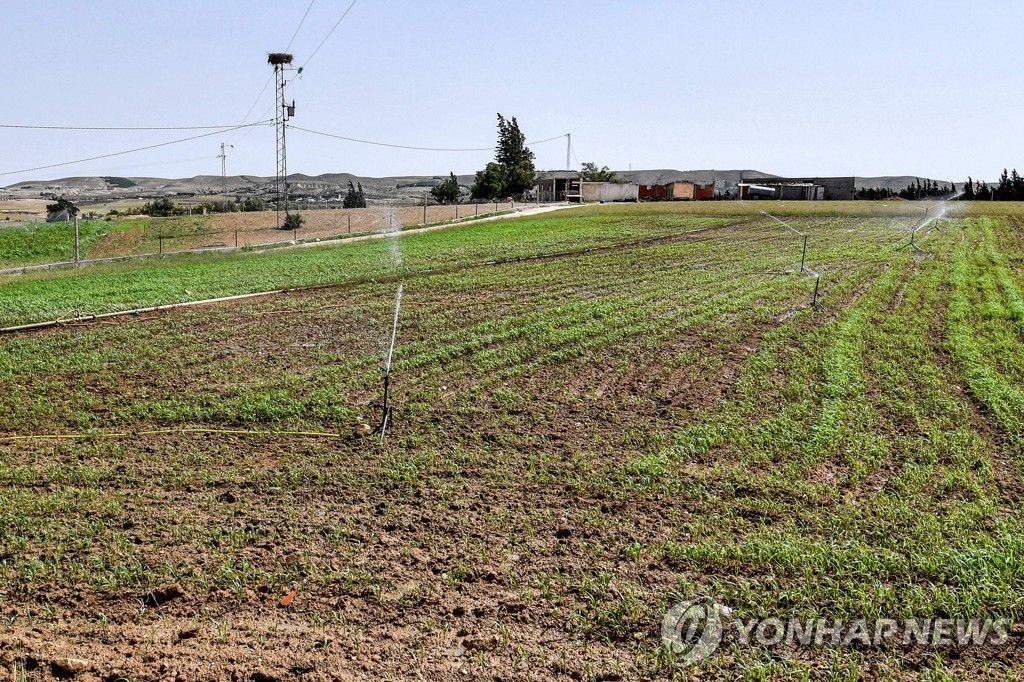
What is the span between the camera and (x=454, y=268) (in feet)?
64.0

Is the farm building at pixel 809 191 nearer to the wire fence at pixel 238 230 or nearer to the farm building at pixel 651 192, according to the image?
the farm building at pixel 651 192

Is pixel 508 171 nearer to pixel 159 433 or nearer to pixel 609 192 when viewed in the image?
pixel 609 192

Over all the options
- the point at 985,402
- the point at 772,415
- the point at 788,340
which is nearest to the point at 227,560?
the point at 772,415

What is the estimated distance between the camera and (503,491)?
18.5 ft

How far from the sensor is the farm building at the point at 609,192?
235ft

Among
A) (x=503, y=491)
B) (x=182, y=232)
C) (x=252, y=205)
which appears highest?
(x=252, y=205)

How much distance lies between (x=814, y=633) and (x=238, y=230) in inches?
1534

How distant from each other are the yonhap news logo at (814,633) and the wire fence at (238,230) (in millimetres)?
24385

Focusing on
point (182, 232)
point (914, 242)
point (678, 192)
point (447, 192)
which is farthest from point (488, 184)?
point (914, 242)

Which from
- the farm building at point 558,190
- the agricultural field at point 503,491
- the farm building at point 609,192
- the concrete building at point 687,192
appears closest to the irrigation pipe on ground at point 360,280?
the agricultural field at point 503,491

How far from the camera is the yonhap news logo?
3811 millimetres

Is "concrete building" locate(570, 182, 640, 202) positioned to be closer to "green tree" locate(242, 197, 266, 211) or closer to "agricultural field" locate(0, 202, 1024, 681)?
"green tree" locate(242, 197, 266, 211)

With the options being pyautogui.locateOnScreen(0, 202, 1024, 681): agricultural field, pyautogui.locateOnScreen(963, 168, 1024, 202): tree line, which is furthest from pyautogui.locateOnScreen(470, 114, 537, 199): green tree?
pyautogui.locateOnScreen(0, 202, 1024, 681): agricultural field

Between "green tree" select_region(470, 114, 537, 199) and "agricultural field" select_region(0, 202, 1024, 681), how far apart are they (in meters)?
65.5
